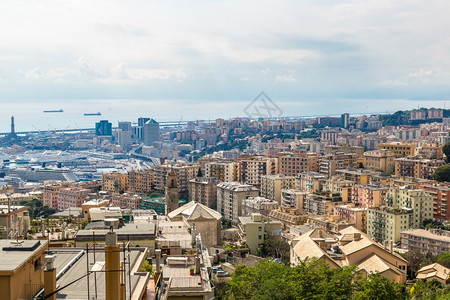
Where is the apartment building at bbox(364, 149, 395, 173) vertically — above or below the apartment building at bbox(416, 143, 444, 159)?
below

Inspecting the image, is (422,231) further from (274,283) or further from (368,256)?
(274,283)

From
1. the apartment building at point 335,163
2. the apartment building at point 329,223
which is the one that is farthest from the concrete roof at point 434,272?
the apartment building at point 335,163

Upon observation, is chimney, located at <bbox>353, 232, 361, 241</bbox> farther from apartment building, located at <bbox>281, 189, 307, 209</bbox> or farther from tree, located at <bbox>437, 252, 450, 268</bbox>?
apartment building, located at <bbox>281, 189, 307, 209</bbox>

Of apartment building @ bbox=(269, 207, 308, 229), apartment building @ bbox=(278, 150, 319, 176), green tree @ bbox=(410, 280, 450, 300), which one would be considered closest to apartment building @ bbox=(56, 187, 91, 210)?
apartment building @ bbox=(278, 150, 319, 176)

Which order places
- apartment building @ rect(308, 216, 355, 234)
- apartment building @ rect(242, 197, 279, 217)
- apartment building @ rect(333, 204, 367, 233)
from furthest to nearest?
apartment building @ rect(242, 197, 279, 217) → apartment building @ rect(333, 204, 367, 233) → apartment building @ rect(308, 216, 355, 234)

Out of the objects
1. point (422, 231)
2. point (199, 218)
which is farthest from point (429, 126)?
point (199, 218)

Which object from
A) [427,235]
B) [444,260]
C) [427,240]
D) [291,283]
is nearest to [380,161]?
[427,235]
